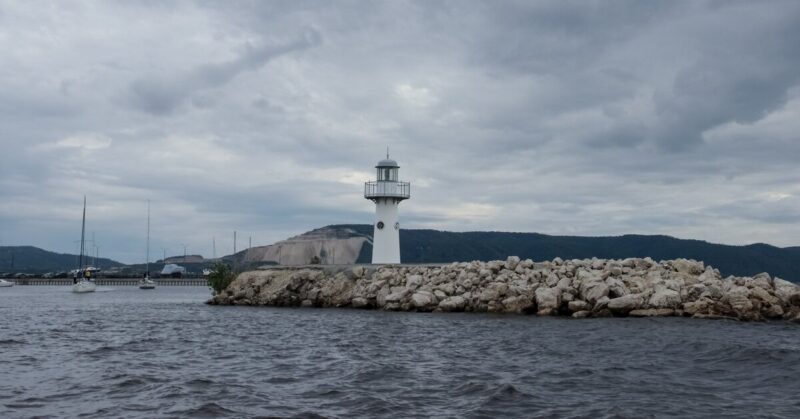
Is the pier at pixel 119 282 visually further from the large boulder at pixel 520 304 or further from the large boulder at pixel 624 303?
the large boulder at pixel 624 303

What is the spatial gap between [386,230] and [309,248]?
97465 mm

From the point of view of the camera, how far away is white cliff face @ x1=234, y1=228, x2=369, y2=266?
412 ft

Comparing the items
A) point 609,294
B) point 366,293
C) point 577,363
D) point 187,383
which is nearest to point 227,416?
point 187,383

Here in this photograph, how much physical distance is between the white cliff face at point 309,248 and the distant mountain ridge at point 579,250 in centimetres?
232

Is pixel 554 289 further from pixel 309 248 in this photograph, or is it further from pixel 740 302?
pixel 309 248

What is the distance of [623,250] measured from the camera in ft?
464

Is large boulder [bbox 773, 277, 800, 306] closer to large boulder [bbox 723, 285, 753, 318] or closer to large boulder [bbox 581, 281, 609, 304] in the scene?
large boulder [bbox 723, 285, 753, 318]

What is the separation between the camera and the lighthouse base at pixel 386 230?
1804 inches

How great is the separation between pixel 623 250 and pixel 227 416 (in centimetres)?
13729

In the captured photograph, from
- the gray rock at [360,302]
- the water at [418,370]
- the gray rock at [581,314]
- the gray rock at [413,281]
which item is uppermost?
the gray rock at [413,281]

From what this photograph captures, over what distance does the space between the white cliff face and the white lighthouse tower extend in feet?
232

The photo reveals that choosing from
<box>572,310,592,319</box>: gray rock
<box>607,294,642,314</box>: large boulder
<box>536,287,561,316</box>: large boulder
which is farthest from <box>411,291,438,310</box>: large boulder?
<box>607,294,642,314</box>: large boulder

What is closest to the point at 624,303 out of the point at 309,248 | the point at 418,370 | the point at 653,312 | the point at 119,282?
the point at 653,312

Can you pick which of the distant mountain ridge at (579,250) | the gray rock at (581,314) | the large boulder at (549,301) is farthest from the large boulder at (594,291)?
the distant mountain ridge at (579,250)
